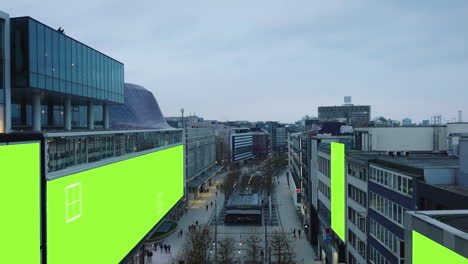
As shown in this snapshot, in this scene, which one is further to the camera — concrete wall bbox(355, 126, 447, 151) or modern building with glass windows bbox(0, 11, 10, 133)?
concrete wall bbox(355, 126, 447, 151)

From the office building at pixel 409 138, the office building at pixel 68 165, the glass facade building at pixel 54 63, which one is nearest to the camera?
the office building at pixel 68 165

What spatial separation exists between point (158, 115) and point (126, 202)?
179 ft

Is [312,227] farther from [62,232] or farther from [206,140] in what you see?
[206,140]

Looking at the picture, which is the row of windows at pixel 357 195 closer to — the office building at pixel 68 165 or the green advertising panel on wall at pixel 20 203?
the office building at pixel 68 165

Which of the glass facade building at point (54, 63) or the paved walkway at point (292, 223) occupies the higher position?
the glass facade building at point (54, 63)

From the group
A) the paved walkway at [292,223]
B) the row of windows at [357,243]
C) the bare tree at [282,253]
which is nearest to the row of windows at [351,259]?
the row of windows at [357,243]

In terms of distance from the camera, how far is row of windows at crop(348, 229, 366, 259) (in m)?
34.6

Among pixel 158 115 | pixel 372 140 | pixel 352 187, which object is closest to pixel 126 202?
pixel 352 187

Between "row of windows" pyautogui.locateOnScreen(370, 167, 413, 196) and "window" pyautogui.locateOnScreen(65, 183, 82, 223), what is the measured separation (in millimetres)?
22454

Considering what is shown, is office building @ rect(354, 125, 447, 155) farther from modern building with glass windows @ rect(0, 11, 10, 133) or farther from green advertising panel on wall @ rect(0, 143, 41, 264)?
modern building with glass windows @ rect(0, 11, 10, 133)

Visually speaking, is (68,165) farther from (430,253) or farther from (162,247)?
(162,247)

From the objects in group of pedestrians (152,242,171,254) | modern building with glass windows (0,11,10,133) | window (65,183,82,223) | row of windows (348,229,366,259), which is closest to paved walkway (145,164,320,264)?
group of pedestrians (152,242,171,254)

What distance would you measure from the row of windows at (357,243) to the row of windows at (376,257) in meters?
2.03

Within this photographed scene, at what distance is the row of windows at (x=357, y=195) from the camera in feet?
112
